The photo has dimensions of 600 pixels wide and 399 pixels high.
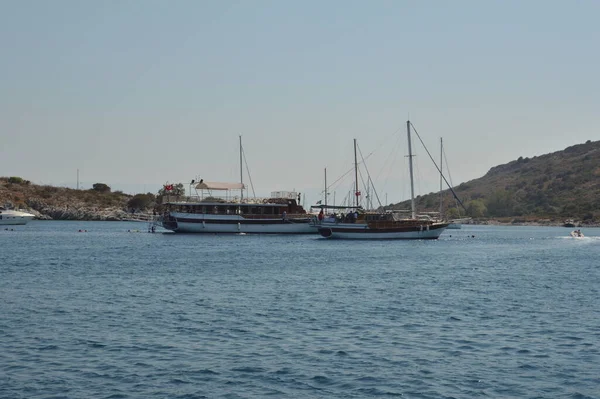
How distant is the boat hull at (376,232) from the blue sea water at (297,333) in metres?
41.5

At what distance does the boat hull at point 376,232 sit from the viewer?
93.8m

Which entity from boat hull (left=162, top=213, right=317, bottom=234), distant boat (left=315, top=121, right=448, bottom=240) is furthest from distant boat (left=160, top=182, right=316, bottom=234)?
distant boat (left=315, top=121, right=448, bottom=240)

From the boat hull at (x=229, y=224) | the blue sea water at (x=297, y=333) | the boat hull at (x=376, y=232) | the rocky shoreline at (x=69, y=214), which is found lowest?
the blue sea water at (x=297, y=333)

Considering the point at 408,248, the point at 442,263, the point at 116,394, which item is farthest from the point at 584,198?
the point at 116,394

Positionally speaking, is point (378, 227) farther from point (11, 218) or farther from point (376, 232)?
point (11, 218)

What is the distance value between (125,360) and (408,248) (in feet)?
193

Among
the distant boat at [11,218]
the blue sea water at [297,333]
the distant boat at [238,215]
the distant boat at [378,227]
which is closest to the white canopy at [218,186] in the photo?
the distant boat at [238,215]

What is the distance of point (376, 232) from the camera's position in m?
93.8

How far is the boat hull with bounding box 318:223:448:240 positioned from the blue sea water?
41.5 meters

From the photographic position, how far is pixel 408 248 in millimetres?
78438

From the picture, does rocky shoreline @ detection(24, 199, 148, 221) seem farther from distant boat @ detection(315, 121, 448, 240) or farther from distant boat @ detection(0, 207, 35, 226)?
distant boat @ detection(315, 121, 448, 240)

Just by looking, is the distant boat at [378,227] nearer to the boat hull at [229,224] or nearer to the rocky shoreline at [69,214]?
the boat hull at [229,224]

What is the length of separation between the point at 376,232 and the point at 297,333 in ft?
223

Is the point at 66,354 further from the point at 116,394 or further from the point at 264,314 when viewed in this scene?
the point at 264,314
